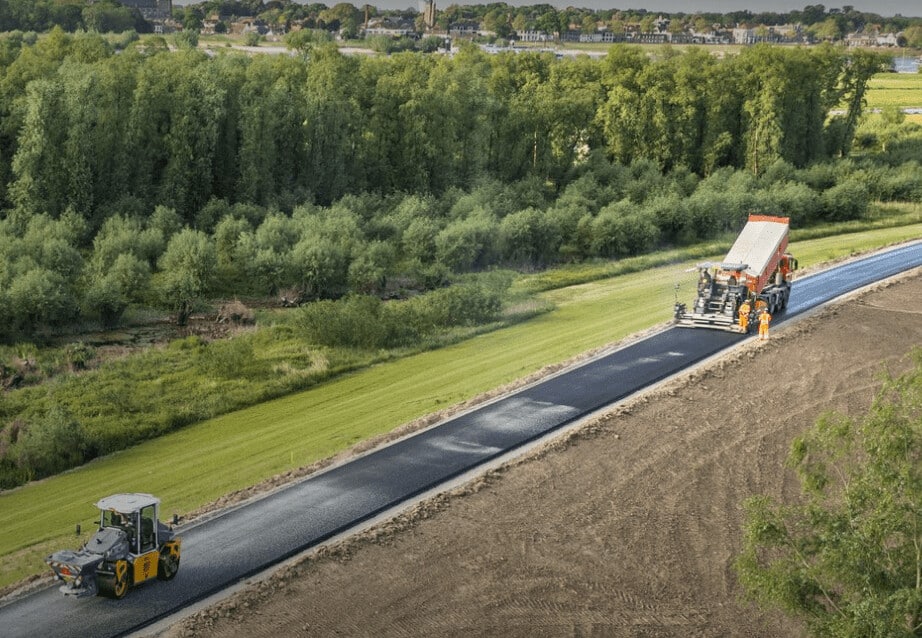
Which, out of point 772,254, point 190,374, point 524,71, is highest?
point 524,71

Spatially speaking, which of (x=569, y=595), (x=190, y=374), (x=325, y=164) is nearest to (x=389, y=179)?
(x=325, y=164)

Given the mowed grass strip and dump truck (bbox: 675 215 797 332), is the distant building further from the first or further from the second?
dump truck (bbox: 675 215 797 332)

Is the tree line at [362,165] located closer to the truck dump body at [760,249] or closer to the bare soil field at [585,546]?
the truck dump body at [760,249]

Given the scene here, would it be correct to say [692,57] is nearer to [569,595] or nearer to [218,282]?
[218,282]

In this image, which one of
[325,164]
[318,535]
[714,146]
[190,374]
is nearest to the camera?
[318,535]

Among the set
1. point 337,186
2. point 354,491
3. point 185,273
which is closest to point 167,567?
point 354,491

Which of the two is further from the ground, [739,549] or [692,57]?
[692,57]
